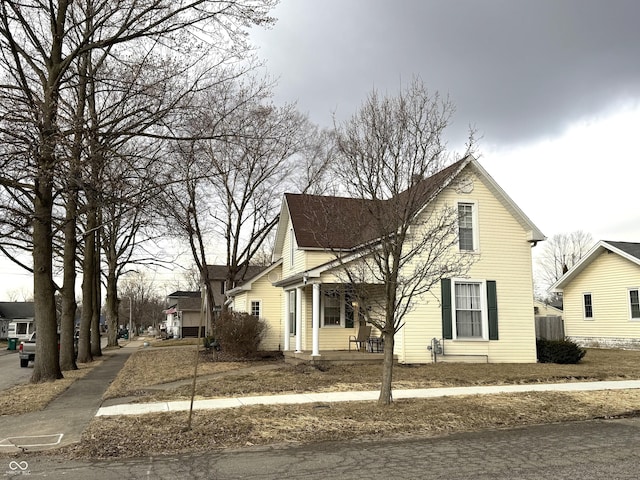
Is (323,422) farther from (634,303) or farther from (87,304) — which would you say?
(634,303)

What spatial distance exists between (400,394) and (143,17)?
10.00m

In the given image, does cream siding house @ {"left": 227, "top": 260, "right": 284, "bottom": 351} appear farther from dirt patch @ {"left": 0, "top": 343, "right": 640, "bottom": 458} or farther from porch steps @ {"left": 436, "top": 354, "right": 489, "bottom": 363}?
porch steps @ {"left": 436, "top": 354, "right": 489, "bottom": 363}

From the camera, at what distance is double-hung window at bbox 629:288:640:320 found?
24.7 meters

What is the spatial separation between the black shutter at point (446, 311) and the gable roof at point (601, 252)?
1183 centimetres

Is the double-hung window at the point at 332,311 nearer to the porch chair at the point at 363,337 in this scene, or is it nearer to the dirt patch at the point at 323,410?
the porch chair at the point at 363,337

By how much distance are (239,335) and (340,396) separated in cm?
942

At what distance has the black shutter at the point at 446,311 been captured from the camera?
56.9 feet

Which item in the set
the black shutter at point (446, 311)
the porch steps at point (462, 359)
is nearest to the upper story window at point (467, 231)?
the black shutter at point (446, 311)

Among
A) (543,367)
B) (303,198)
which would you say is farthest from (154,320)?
(543,367)

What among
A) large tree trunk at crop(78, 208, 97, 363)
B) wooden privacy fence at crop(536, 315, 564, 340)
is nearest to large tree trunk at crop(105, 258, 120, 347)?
large tree trunk at crop(78, 208, 97, 363)

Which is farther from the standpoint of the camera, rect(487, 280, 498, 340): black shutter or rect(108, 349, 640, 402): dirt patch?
rect(487, 280, 498, 340): black shutter

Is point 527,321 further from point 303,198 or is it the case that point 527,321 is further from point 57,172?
point 57,172

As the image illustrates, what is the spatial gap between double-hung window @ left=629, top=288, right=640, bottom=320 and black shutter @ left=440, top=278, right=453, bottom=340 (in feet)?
40.9

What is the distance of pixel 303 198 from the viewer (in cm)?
2264
